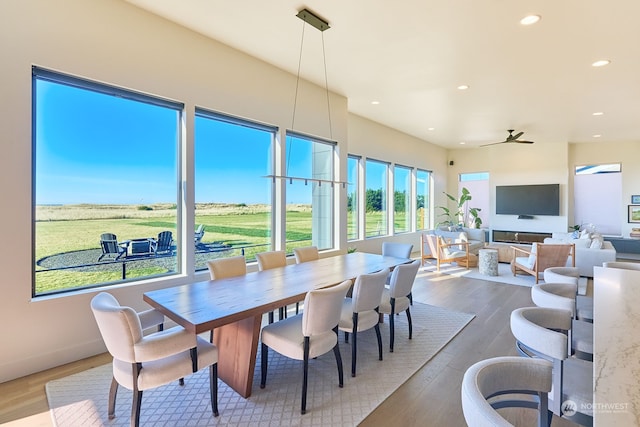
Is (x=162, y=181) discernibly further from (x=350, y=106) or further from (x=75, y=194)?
(x=350, y=106)

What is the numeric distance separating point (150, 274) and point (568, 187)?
11113 millimetres

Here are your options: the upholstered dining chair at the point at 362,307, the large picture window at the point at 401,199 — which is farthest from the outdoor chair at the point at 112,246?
the large picture window at the point at 401,199

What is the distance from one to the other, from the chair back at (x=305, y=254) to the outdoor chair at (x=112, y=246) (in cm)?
197

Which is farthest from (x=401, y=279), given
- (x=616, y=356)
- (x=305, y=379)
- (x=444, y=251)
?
(x=444, y=251)

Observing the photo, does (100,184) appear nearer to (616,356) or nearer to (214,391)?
(214,391)

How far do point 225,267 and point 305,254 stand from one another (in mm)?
1229

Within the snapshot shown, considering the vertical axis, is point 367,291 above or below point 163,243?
below

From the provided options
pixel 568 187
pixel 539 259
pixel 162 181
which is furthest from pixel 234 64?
pixel 568 187

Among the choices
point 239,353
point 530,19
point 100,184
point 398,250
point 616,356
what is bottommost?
point 239,353

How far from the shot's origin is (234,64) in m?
4.16

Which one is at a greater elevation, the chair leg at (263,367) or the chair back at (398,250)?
the chair back at (398,250)

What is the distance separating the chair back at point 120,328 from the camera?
1.80 metres

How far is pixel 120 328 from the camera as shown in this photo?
1806 millimetres

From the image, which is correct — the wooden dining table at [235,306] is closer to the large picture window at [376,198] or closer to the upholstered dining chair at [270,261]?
the upholstered dining chair at [270,261]
